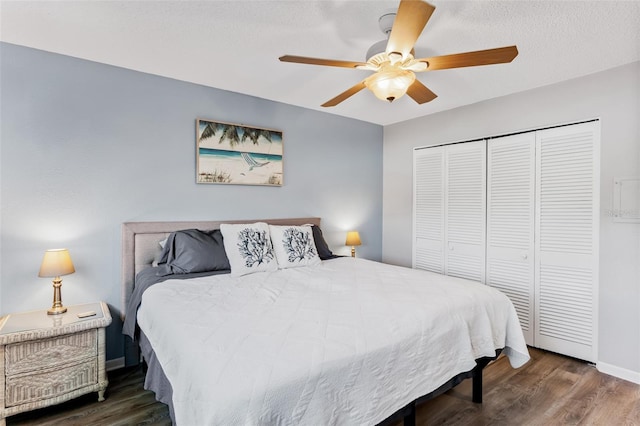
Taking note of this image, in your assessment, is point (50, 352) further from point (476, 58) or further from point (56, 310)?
point (476, 58)

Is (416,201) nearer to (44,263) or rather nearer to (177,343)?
(177,343)

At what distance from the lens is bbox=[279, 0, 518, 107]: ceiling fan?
1502mm

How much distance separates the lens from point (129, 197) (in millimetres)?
2637

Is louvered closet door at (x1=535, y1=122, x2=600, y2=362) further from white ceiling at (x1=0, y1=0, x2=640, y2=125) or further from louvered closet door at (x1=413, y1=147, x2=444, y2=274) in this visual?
louvered closet door at (x1=413, y1=147, x2=444, y2=274)

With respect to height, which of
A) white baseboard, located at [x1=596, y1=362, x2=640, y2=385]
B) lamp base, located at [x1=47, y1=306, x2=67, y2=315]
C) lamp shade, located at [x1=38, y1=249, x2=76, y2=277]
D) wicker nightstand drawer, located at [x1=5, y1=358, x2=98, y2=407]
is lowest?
white baseboard, located at [x1=596, y1=362, x2=640, y2=385]

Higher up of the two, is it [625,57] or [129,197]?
[625,57]

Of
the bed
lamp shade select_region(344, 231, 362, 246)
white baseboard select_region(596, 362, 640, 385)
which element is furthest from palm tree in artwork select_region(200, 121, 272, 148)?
white baseboard select_region(596, 362, 640, 385)

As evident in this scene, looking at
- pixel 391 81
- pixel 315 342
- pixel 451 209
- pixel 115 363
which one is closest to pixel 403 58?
pixel 391 81

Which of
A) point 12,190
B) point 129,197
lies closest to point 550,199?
point 129,197

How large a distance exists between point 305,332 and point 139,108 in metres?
2.39

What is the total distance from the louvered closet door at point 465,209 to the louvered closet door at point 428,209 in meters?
0.09

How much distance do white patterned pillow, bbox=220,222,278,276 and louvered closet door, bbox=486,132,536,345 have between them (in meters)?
2.29

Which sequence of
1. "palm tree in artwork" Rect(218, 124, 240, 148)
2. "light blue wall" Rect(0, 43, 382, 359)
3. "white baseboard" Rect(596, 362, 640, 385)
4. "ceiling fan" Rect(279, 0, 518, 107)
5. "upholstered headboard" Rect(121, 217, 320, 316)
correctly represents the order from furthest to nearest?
"palm tree in artwork" Rect(218, 124, 240, 148) < "upholstered headboard" Rect(121, 217, 320, 316) < "white baseboard" Rect(596, 362, 640, 385) < "light blue wall" Rect(0, 43, 382, 359) < "ceiling fan" Rect(279, 0, 518, 107)

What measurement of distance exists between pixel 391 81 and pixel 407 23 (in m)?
0.44
